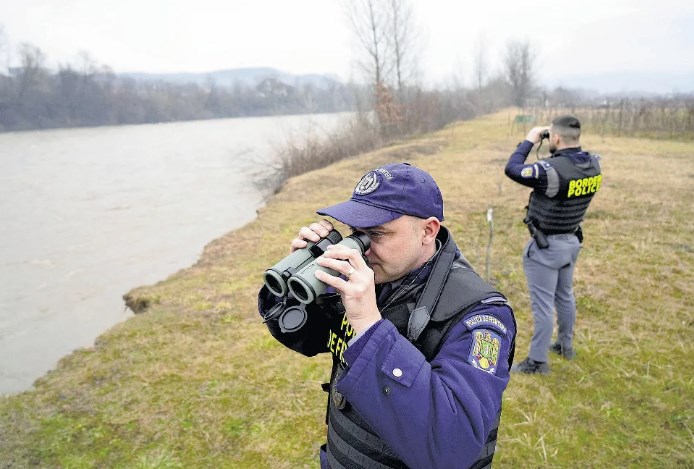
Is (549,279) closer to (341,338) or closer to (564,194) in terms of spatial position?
(564,194)

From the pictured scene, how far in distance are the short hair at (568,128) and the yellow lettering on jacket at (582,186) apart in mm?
328

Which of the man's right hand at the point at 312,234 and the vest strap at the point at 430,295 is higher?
the man's right hand at the point at 312,234

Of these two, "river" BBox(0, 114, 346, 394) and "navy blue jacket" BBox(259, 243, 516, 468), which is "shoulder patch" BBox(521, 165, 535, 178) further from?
"river" BBox(0, 114, 346, 394)

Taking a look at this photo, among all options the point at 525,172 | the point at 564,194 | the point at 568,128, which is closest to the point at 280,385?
the point at 525,172

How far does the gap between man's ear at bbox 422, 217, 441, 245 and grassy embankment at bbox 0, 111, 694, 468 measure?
219 cm

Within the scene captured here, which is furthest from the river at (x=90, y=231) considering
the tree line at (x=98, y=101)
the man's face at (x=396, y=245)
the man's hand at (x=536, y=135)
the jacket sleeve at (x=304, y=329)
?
the tree line at (x=98, y=101)

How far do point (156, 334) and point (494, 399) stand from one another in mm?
4439

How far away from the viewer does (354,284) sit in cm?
116

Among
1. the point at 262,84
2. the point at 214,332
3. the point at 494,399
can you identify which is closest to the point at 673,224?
the point at 214,332

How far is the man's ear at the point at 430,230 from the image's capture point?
149 centimetres

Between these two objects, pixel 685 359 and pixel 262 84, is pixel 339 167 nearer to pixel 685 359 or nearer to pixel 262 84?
pixel 685 359

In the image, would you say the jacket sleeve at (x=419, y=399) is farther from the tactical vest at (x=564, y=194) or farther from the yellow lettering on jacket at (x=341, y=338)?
the tactical vest at (x=564, y=194)

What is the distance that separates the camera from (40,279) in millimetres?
8773

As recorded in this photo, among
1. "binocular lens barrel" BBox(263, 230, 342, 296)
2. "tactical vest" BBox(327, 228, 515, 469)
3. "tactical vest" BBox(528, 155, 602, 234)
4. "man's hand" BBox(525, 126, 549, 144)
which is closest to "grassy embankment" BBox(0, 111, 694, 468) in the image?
"tactical vest" BBox(528, 155, 602, 234)
